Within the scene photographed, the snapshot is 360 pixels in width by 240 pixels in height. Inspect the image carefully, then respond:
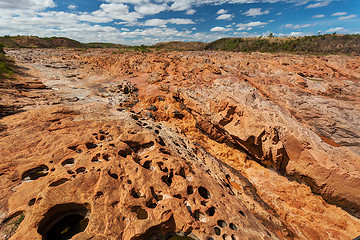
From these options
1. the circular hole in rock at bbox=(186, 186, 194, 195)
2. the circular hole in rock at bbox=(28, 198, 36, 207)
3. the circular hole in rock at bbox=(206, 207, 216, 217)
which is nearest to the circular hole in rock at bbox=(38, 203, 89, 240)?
the circular hole in rock at bbox=(28, 198, 36, 207)

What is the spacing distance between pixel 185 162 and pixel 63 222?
4.39m

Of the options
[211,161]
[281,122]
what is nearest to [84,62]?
[211,161]

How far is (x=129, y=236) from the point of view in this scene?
11.8 ft

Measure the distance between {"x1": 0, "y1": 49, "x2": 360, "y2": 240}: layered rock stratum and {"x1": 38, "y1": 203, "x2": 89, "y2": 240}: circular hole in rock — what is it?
0.03 m

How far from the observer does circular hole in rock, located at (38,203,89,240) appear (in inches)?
142

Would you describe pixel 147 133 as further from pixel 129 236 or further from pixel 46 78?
pixel 46 78

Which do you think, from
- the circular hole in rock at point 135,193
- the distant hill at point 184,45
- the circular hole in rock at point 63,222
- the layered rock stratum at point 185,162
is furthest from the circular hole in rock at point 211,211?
the distant hill at point 184,45

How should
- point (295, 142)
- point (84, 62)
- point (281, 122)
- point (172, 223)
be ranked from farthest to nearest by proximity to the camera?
point (84, 62) < point (281, 122) < point (295, 142) < point (172, 223)

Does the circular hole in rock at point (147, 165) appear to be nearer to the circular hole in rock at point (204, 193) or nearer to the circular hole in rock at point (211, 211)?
the circular hole in rock at point (204, 193)

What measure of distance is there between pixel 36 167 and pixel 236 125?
36.9ft

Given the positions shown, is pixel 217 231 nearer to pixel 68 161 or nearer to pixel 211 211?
pixel 211 211

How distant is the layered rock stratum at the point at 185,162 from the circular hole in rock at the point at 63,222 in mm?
26

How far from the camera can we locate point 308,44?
59.8 m

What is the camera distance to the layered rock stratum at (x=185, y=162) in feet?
13.4
